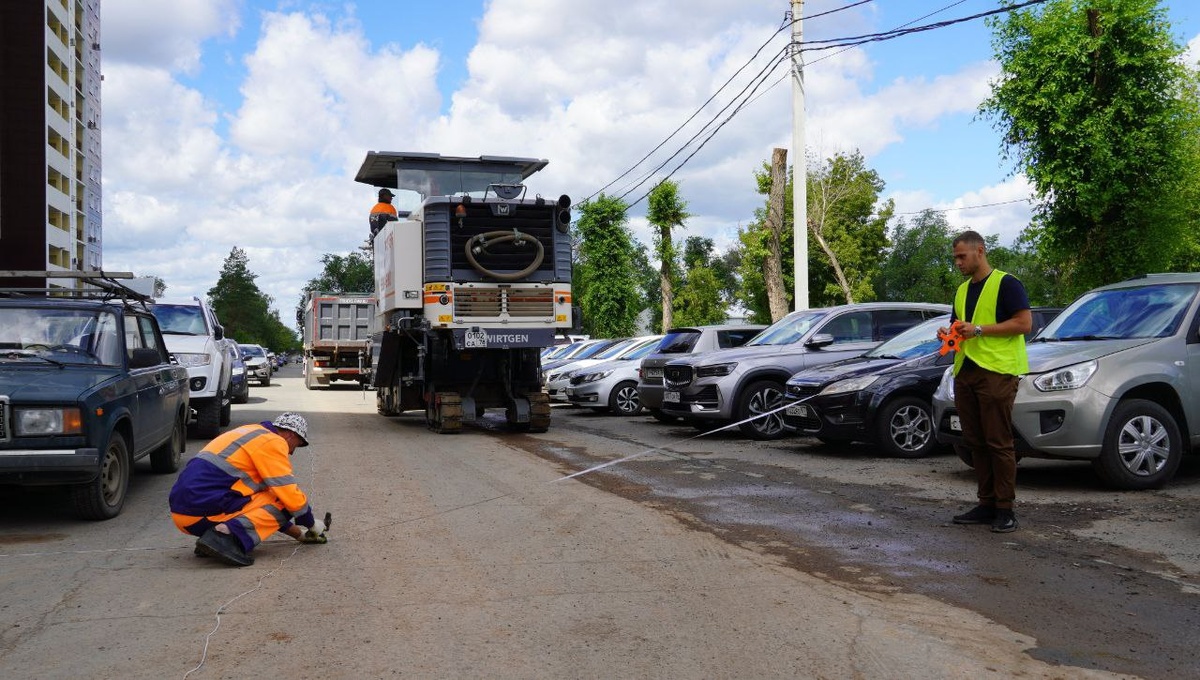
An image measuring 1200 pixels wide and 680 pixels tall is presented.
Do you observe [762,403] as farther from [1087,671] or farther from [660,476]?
[1087,671]

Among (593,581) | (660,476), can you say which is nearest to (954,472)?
(660,476)

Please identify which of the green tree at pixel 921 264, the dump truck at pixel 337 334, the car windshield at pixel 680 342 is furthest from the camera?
the green tree at pixel 921 264

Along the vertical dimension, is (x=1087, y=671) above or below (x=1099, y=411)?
below

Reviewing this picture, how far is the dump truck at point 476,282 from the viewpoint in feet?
46.3

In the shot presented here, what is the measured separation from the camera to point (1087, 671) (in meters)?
4.01

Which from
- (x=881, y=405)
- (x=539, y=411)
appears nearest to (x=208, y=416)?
(x=539, y=411)

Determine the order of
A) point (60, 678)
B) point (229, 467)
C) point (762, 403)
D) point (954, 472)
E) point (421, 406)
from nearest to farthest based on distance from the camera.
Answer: point (60, 678)
point (229, 467)
point (954, 472)
point (762, 403)
point (421, 406)

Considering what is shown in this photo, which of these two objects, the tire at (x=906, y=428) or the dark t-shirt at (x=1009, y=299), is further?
the tire at (x=906, y=428)

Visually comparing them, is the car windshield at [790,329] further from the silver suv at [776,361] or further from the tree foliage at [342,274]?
the tree foliage at [342,274]

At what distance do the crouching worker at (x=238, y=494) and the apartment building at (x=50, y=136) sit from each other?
3670 centimetres

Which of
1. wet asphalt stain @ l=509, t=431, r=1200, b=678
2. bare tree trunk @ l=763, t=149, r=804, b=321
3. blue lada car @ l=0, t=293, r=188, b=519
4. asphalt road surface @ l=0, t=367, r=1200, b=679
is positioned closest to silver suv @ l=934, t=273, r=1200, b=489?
asphalt road surface @ l=0, t=367, r=1200, b=679

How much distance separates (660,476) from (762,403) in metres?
3.89

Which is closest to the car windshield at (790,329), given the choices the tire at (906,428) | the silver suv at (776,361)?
the silver suv at (776,361)

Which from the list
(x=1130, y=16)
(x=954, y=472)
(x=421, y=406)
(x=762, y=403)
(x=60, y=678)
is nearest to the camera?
(x=60, y=678)
